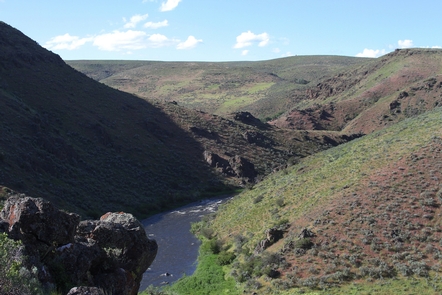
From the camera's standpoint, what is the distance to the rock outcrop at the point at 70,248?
15992mm

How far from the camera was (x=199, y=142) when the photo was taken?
87.6 meters

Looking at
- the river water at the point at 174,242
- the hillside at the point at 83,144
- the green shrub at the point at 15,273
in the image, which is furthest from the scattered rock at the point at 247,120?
the green shrub at the point at 15,273

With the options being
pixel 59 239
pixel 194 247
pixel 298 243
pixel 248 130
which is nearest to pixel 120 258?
pixel 59 239

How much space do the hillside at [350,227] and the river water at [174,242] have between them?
2619 millimetres

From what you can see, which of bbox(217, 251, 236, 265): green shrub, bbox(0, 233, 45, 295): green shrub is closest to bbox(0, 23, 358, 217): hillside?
bbox(217, 251, 236, 265): green shrub

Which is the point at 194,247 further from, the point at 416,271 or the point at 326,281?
the point at 416,271

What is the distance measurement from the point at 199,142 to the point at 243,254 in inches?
1996

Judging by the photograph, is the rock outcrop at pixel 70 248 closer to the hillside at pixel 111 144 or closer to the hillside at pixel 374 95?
the hillside at pixel 111 144

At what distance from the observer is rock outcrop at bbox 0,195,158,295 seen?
16.0 meters

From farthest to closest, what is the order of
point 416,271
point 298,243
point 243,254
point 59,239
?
point 243,254, point 298,243, point 416,271, point 59,239

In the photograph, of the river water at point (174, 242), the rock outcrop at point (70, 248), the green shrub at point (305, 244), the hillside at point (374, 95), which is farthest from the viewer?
the hillside at point (374, 95)

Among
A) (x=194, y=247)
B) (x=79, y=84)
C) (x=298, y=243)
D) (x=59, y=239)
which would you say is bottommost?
(x=194, y=247)

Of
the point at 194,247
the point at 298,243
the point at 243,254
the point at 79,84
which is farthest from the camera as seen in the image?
the point at 79,84

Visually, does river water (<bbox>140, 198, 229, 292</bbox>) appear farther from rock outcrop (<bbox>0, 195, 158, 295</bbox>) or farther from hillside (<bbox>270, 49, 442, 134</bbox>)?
hillside (<bbox>270, 49, 442, 134</bbox>)
